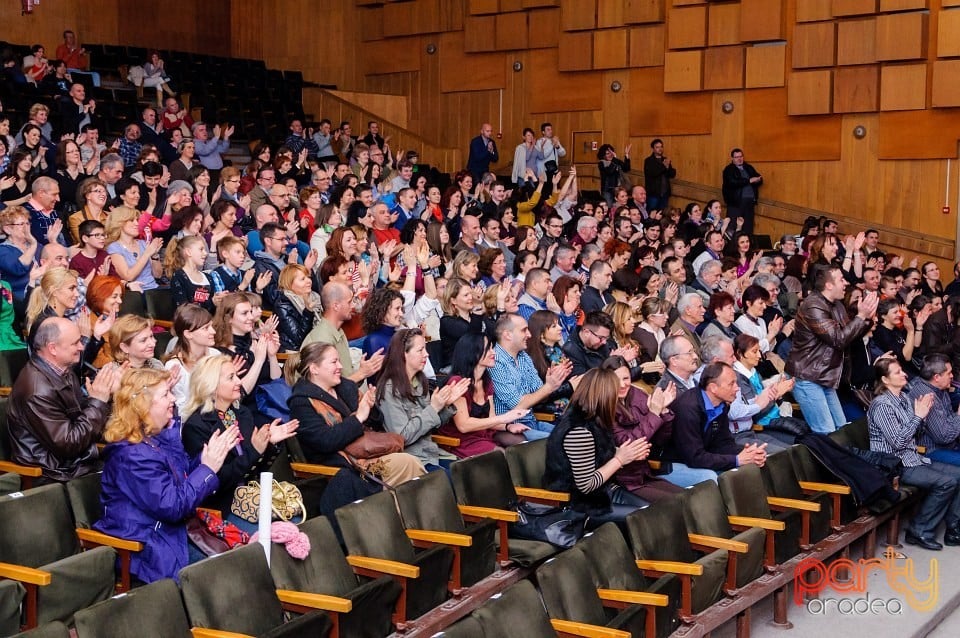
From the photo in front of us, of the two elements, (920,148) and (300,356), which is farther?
(920,148)

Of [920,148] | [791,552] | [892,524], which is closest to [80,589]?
[791,552]

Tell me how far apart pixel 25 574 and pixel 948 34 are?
27.9ft

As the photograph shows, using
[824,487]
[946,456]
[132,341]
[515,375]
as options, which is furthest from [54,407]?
[946,456]

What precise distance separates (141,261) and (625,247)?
302 centimetres

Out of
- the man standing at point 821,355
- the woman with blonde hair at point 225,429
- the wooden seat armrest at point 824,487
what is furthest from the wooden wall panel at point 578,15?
the woman with blonde hair at point 225,429

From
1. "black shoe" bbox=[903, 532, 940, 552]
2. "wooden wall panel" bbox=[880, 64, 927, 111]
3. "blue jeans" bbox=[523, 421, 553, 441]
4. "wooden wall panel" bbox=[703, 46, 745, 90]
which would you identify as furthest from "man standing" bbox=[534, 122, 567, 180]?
"black shoe" bbox=[903, 532, 940, 552]

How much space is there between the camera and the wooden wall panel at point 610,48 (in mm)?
10758

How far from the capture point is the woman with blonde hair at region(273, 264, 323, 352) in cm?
482

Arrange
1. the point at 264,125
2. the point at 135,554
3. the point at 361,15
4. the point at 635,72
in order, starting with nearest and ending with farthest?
1. the point at 135,554
2. the point at 264,125
3. the point at 635,72
4. the point at 361,15

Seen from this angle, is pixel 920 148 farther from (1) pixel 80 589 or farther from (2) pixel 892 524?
(1) pixel 80 589

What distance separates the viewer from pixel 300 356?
3797 mm

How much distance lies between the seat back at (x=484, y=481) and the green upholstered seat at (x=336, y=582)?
2.14 feet

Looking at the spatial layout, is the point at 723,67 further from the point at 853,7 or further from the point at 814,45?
the point at 853,7

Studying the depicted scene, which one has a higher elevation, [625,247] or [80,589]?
[625,247]
